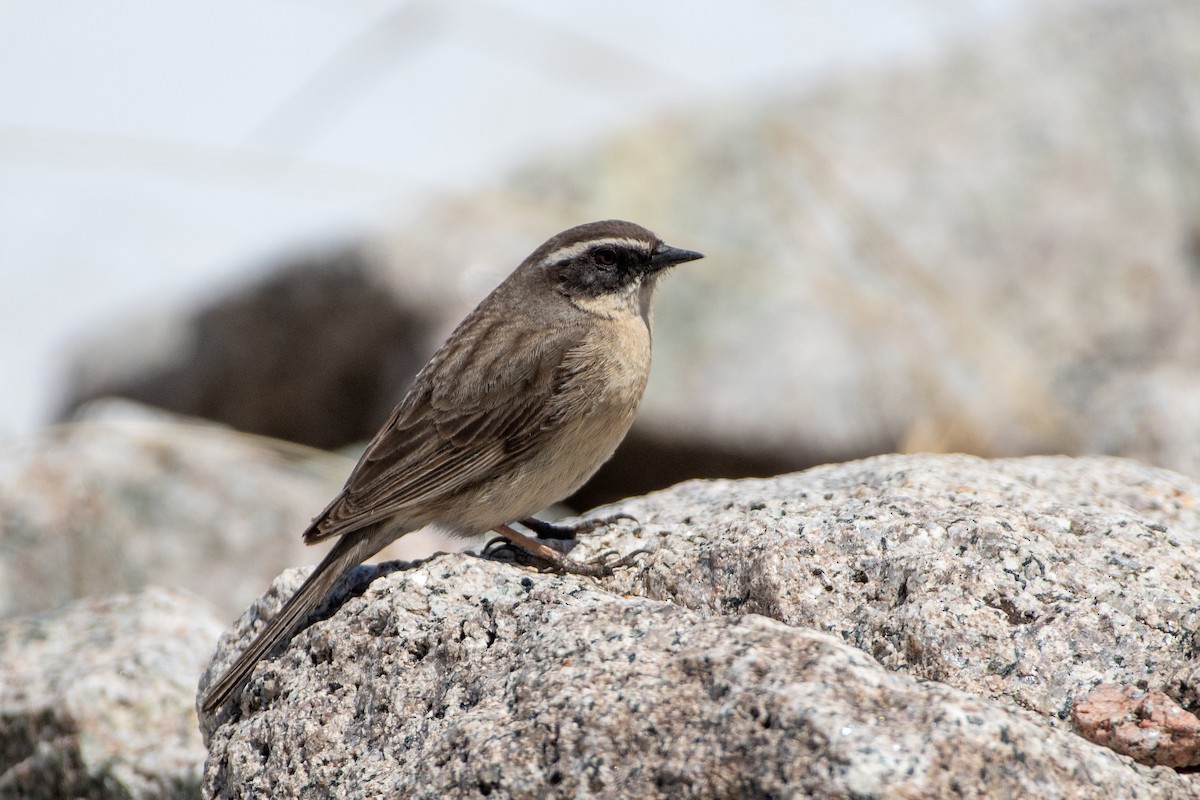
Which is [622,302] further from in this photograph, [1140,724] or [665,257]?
[1140,724]

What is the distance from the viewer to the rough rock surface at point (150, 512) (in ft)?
22.6

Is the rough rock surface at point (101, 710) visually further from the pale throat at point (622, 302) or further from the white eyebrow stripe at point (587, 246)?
the white eyebrow stripe at point (587, 246)

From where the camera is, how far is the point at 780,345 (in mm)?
9539

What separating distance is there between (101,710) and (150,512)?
105 inches

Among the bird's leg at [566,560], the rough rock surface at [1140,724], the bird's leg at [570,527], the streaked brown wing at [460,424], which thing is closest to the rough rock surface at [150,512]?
the streaked brown wing at [460,424]

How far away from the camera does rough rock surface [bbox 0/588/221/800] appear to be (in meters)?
4.69

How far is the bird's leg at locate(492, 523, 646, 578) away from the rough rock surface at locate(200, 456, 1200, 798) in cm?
5

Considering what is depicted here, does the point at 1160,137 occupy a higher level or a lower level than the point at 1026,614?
higher

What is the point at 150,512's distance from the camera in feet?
23.9

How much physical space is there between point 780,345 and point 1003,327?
1.85 meters

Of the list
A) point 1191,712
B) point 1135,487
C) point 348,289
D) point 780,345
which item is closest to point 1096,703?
point 1191,712

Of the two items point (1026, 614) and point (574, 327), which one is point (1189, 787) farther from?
point (574, 327)

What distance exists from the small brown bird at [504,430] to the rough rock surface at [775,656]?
38 centimetres

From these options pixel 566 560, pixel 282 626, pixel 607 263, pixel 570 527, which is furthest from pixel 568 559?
pixel 607 263
